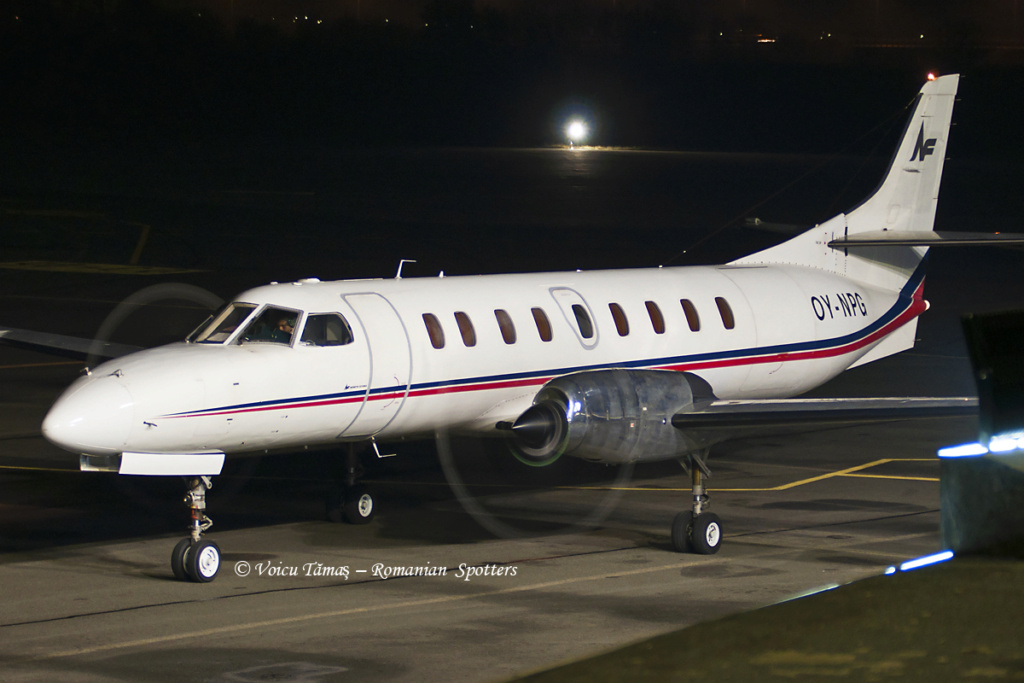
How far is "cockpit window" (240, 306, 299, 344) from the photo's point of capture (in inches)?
513

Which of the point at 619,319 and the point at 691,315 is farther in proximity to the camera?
the point at 691,315

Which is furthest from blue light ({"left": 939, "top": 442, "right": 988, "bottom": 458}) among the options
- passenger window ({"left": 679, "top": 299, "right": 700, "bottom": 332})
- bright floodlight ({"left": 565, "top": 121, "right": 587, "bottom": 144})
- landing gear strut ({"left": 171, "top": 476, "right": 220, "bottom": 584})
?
bright floodlight ({"left": 565, "top": 121, "right": 587, "bottom": 144})

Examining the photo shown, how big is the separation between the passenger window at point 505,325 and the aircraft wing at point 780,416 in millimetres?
2338

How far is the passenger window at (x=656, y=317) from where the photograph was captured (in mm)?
16391

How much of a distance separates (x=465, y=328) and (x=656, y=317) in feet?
10.1

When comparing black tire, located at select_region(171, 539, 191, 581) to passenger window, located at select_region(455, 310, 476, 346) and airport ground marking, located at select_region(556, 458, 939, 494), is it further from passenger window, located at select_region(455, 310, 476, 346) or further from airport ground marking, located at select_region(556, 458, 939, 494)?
airport ground marking, located at select_region(556, 458, 939, 494)

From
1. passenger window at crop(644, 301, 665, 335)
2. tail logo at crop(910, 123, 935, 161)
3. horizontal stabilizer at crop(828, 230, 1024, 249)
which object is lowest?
passenger window at crop(644, 301, 665, 335)

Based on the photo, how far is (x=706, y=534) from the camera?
43.8 ft

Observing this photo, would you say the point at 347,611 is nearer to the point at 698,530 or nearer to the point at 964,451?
the point at 698,530

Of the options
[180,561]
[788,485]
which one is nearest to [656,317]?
[788,485]

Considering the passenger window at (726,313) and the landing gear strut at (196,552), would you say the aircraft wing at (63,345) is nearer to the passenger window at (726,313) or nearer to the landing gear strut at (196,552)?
the landing gear strut at (196,552)

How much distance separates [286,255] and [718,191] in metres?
36.1

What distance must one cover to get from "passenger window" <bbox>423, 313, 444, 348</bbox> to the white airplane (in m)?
0.02

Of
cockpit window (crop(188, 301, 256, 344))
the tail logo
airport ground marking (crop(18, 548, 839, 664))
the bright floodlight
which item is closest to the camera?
airport ground marking (crop(18, 548, 839, 664))
